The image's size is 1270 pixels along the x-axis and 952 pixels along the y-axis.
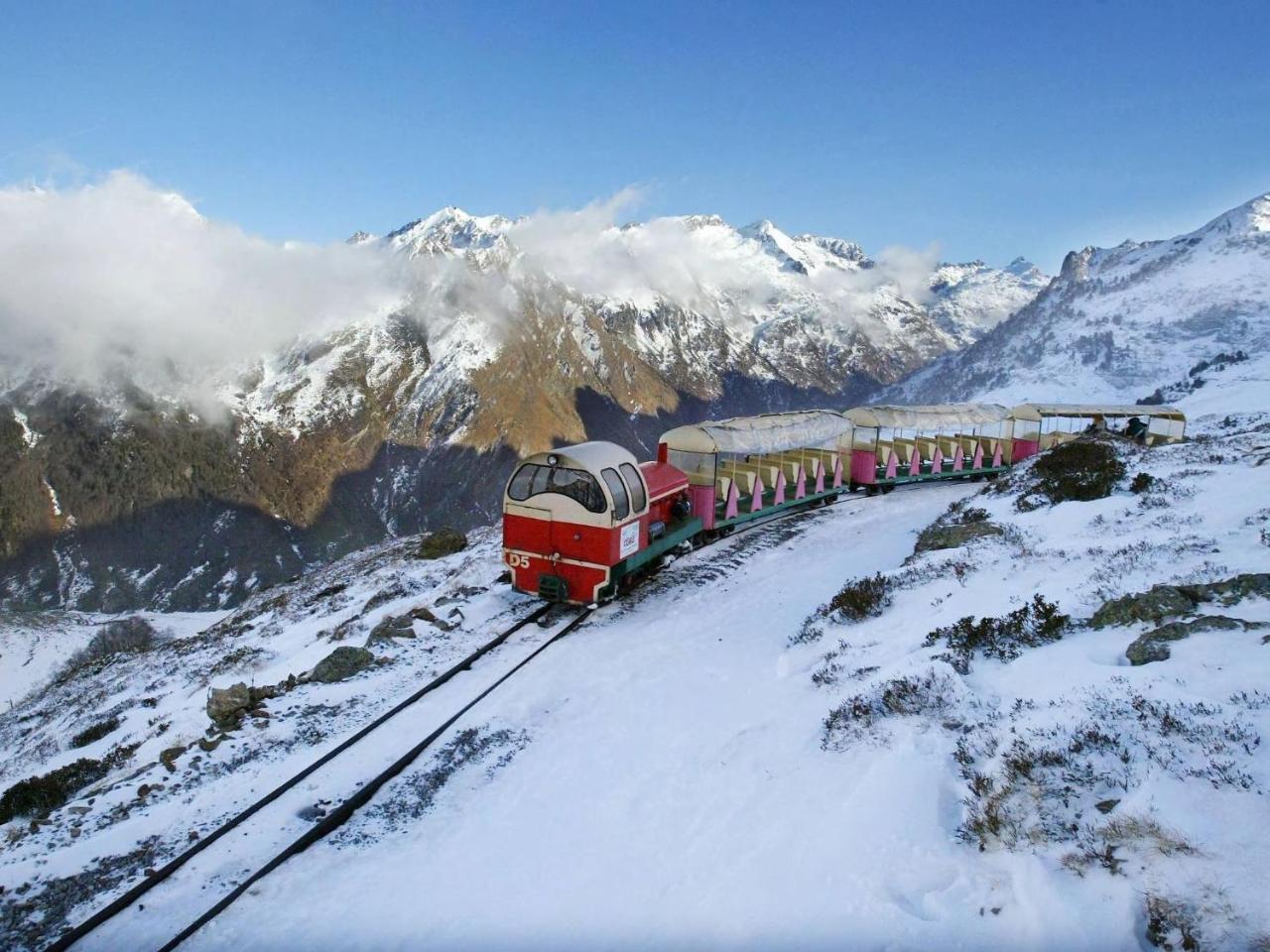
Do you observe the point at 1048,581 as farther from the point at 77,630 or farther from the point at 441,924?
the point at 77,630

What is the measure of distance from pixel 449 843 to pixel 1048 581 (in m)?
9.57

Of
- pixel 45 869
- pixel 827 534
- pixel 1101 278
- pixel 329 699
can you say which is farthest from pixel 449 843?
pixel 1101 278

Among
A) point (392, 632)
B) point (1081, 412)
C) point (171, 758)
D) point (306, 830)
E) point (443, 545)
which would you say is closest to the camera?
point (306, 830)

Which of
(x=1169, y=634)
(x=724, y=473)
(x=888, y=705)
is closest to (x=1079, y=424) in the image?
(x=724, y=473)

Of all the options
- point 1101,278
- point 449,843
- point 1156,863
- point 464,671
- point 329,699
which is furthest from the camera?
point 1101,278

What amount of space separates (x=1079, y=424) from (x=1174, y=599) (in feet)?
110

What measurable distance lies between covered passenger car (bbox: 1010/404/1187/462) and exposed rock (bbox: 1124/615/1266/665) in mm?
30934

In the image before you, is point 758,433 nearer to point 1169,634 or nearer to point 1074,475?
point 1074,475

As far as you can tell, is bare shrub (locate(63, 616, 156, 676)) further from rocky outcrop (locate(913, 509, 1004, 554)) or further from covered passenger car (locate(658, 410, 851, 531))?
rocky outcrop (locate(913, 509, 1004, 554))

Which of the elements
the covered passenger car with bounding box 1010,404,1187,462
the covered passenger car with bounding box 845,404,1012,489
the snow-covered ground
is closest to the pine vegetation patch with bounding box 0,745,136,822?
the snow-covered ground

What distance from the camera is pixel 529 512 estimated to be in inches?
615

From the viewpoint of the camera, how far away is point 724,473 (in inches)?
832

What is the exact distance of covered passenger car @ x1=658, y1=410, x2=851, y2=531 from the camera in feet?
66.5

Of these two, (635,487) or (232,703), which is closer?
(232,703)
